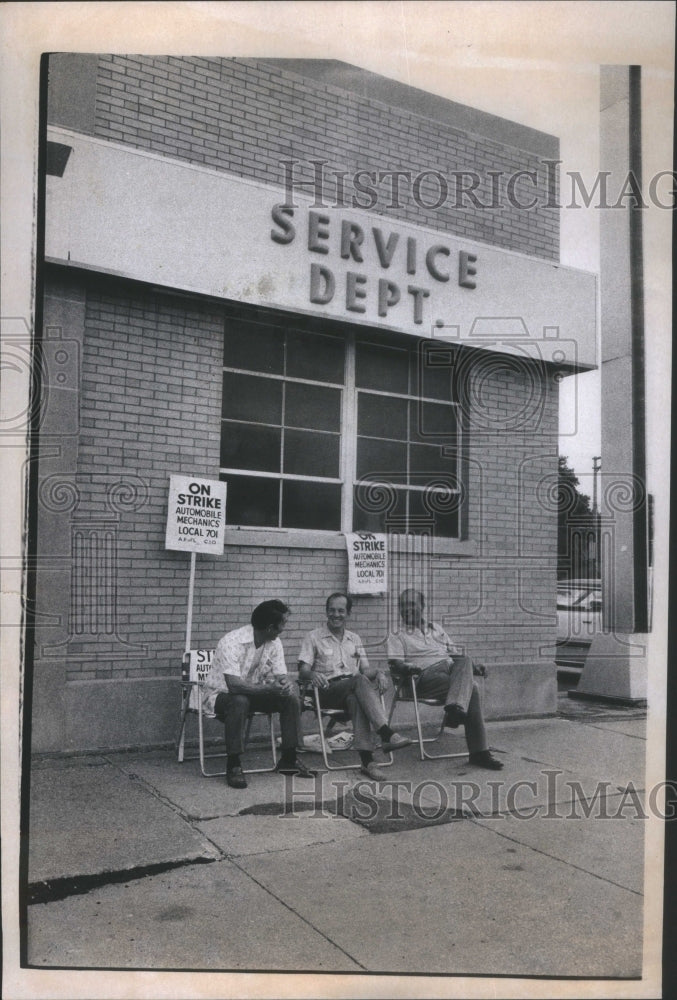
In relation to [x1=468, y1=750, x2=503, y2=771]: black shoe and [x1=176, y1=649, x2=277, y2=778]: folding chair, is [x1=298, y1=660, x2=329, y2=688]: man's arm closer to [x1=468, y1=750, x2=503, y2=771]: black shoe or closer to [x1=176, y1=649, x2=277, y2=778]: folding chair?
[x1=176, y1=649, x2=277, y2=778]: folding chair

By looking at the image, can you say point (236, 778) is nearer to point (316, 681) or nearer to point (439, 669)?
point (316, 681)

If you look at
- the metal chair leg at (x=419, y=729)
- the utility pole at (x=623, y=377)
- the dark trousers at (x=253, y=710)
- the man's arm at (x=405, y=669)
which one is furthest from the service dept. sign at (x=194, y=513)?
the utility pole at (x=623, y=377)

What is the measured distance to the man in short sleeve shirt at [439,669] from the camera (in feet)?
17.3

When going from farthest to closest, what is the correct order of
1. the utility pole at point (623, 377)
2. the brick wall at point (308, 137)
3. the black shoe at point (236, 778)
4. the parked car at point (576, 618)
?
the parked car at point (576, 618), the black shoe at point (236, 778), the brick wall at point (308, 137), the utility pole at point (623, 377)

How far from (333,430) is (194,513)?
1038mm

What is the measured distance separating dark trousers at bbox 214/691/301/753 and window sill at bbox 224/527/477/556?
38.7 inches

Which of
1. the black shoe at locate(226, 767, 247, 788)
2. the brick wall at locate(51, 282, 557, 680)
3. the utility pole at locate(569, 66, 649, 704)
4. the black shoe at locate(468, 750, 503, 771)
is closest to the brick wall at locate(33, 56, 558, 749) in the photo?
the brick wall at locate(51, 282, 557, 680)

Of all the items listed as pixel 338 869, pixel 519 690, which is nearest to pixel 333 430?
pixel 338 869

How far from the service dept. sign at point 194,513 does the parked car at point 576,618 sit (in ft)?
8.14

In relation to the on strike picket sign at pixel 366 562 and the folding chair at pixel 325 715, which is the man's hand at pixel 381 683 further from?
the on strike picket sign at pixel 366 562

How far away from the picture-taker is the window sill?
200 inches

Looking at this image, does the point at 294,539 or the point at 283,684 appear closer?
the point at 283,684

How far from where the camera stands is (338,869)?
369cm

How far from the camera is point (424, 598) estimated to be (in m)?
5.50
